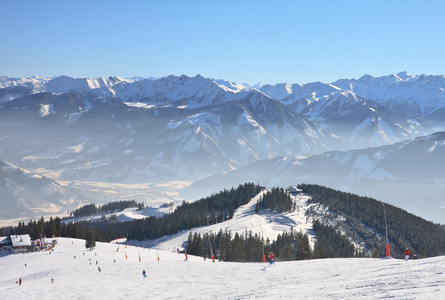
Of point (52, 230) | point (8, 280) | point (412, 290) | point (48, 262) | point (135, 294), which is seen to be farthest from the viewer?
point (52, 230)

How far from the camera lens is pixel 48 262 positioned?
108 meters

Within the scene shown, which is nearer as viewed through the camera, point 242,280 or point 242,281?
point 242,281

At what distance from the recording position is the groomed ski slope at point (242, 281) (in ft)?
125

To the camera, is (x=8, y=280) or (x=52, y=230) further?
(x=52, y=230)

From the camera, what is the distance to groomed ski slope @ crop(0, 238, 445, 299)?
3809cm

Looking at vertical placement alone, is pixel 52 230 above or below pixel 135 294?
above

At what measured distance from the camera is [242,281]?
54812 mm

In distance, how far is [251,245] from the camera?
134 m

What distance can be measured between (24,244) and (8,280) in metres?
59.0

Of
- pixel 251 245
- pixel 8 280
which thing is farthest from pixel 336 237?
pixel 8 280

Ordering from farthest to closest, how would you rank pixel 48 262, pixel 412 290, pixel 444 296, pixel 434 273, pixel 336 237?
pixel 336 237
pixel 48 262
pixel 434 273
pixel 412 290
pixel 444 296

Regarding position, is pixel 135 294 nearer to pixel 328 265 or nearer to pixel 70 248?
pixel 328 265

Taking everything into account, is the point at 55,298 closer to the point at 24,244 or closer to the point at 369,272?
the point at 369,272

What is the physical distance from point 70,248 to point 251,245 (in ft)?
188
